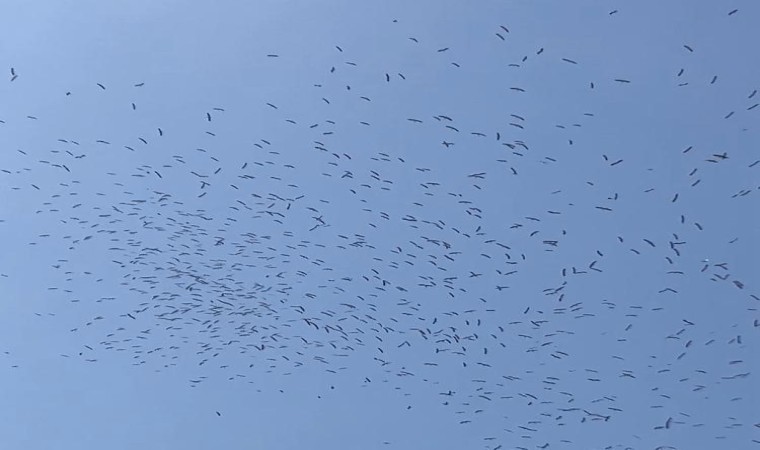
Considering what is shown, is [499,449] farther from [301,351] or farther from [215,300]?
[215,300]

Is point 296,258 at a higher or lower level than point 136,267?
higher

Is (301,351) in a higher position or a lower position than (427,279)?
lower

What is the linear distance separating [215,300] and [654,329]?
2.39 metres

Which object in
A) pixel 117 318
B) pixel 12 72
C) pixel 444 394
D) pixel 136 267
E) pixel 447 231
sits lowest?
pixel 117 318

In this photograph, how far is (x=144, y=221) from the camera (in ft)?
15.1

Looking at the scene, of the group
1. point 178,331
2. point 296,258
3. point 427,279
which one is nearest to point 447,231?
point 427,279

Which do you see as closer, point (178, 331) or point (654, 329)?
point (654, 329)

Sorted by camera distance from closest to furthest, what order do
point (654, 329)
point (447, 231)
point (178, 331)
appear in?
point (654, 329), point (447, 231), point (178, 331)

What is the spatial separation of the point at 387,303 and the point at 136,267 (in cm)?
148

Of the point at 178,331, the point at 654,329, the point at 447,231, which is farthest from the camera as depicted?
the point at 178,331

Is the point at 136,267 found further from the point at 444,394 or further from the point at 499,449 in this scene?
the point at 499,449

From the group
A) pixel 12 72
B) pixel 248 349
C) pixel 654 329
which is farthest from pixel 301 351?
pixel 12 72

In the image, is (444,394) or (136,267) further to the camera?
(136,267)

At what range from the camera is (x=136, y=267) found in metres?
4.62
